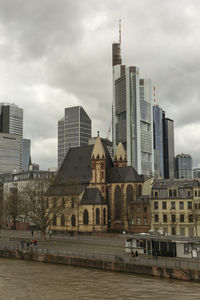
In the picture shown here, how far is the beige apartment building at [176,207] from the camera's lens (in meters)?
94.4

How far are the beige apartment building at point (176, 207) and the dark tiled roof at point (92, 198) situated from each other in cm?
1773

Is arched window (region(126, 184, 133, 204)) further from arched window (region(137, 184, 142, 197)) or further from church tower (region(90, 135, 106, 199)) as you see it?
church tower (region(90, 135, 106, 199))

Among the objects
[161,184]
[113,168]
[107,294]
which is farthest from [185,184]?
[107,294]

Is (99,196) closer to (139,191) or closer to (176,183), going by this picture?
(139,191)

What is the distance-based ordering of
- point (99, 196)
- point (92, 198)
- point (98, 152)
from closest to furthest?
point (99, 196), point (92, 198), point (98, 152)

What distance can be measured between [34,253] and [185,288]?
2832 cm

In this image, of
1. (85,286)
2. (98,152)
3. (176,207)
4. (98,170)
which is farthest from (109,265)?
(98,152)

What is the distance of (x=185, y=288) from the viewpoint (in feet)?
135

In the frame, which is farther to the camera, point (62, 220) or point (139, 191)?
point (62, 220)

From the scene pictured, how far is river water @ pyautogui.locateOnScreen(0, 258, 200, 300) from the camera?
38625 mm

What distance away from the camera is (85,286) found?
1674 inches

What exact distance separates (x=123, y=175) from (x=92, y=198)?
11.0 m

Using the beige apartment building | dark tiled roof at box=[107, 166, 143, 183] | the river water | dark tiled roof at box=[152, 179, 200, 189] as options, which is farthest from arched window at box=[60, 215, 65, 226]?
the river water

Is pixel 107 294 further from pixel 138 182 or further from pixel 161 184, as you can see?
pixel 138 182
